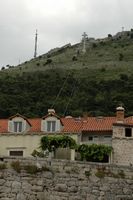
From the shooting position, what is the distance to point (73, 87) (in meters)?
96.8

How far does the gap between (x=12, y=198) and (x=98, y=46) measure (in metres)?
132

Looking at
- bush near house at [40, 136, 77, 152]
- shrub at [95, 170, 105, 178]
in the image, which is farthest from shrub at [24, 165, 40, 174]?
bush near house at [40, 136, 77, 152]

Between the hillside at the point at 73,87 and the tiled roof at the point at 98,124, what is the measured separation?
87.1 ft

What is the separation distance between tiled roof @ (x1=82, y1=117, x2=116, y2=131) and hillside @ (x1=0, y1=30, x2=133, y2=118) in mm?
26541

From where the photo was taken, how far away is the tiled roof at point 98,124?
149ft

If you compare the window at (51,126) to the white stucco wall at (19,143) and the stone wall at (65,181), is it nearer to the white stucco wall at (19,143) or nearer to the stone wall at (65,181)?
the white stucco wall at (19,143)

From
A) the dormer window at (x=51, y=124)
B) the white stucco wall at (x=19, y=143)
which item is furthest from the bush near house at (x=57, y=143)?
the dormer window at (x=51, y=124)

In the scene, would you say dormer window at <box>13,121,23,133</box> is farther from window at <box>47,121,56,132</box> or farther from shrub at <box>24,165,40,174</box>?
shrub at <box>24,165,40,174</box>

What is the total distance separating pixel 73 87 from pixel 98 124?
50.2 meters

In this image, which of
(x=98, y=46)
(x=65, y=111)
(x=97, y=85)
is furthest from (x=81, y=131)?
(x=98, y=46)

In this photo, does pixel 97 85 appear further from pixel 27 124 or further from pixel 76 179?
pixel 76 179

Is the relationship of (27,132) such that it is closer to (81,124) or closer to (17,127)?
(17,127)

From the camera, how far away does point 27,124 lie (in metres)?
46.5

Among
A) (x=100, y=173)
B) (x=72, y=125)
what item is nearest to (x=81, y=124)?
(x=72, y=125)
